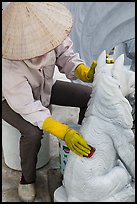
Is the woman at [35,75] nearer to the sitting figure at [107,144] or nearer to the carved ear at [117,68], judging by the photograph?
the sitting figure at [107,144]

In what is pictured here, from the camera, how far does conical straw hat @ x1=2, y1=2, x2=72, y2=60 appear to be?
1.69 meters

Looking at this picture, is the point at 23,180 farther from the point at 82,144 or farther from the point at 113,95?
the point at 113,95

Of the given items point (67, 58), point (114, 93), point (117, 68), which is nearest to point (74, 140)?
point (114, 93)

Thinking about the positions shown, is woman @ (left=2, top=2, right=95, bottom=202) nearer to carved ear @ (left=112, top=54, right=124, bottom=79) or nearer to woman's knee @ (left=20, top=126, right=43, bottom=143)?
woman's knee @ (left=20, top=126, right=43, bottom=143)

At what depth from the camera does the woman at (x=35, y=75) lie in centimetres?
170

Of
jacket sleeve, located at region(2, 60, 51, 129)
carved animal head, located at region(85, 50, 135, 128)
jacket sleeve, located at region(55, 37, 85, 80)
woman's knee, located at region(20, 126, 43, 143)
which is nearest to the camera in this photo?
carved animal head, located at region(85, 50, 135, 128)

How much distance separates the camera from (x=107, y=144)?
1.72 metres

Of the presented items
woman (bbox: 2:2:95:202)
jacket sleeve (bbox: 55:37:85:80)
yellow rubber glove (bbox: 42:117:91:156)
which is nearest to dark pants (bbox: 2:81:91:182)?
woman (bbox: 2:2:95:202)

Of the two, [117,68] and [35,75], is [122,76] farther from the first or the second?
[35,75]

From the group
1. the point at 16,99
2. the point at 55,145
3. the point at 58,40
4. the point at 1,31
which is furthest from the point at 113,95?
the point at 55,145

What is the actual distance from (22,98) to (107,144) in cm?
52

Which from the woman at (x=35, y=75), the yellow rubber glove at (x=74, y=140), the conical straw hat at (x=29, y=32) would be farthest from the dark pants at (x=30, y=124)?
the conical straw hat at (x=29, y=32)

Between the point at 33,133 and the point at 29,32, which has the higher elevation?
the point at 29,32

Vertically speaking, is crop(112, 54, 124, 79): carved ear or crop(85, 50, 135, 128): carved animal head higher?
crop(112, 54, 124, 79): carved ear
